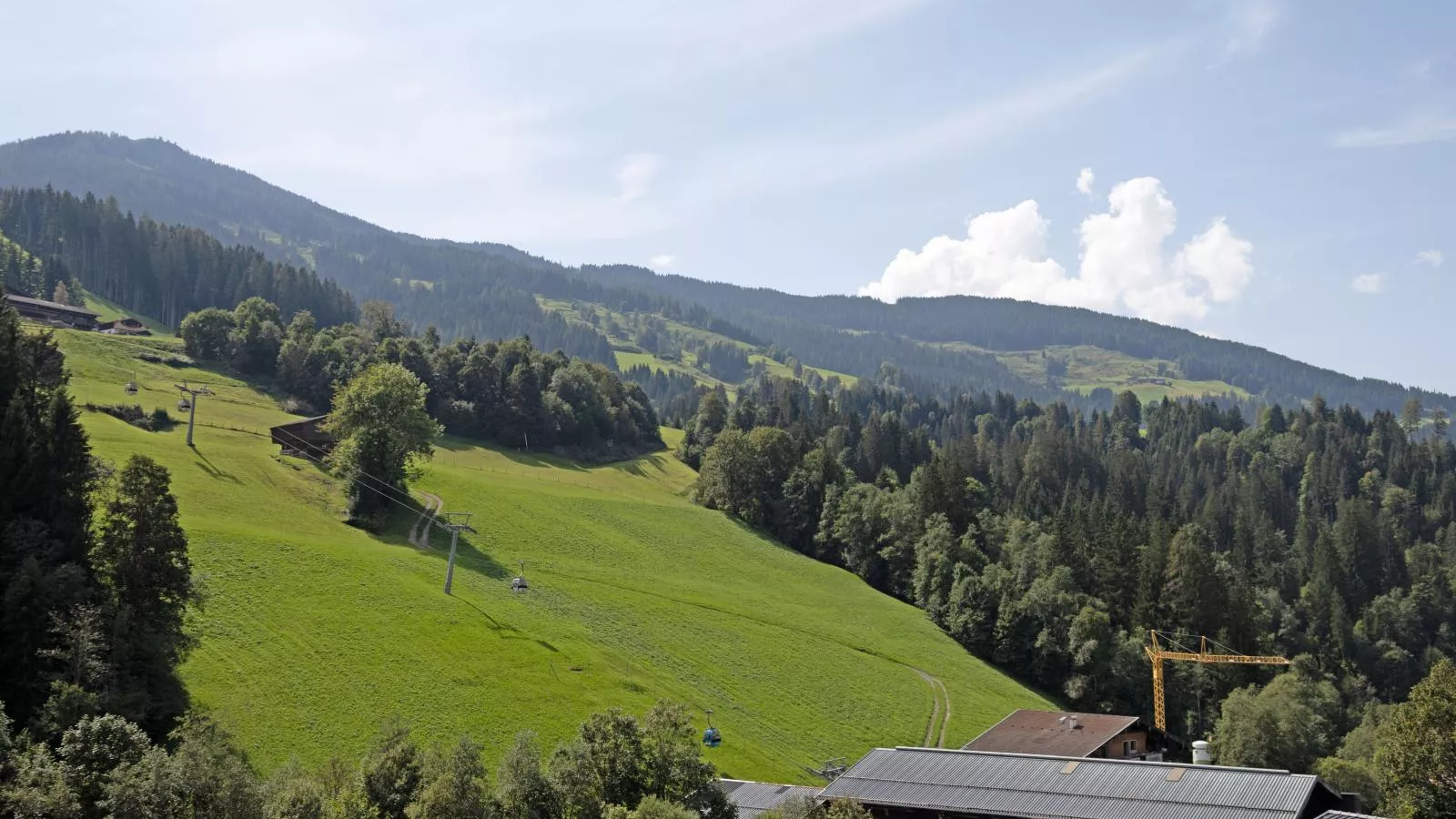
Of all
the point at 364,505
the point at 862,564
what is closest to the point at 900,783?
the point at 364,505

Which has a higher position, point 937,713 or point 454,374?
point 454,374

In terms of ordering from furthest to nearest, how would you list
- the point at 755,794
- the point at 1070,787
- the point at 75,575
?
the point at 755,794 < the point at 1070,787 < the point at 75,575

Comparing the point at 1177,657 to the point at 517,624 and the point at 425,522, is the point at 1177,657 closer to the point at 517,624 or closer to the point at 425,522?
the point at 517,624

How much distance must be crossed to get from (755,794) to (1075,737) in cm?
2600

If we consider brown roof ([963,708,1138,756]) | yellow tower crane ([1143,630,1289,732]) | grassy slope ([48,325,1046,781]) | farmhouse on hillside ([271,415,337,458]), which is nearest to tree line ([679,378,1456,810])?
yellow tower crane ([1143,630,1289,732])

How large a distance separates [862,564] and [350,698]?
80659 millimetres

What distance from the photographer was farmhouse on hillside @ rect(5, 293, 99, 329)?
15788 centimetres

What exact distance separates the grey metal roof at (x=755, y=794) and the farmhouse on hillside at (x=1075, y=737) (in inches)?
715

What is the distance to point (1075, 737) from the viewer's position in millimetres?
71562

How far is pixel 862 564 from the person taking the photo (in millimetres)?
131000

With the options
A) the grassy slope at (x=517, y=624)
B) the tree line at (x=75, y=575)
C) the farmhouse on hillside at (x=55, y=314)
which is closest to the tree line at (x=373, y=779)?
the tree line at (x=75, y=575)

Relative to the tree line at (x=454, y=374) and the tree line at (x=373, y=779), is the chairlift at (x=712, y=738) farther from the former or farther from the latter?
the tree line at (x=454, y=374)

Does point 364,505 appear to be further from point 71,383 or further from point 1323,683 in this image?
point 1323,683

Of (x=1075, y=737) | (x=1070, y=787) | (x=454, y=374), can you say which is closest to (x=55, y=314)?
(x=454, y=374)
